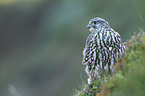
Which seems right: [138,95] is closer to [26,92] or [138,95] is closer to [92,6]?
[26,92]

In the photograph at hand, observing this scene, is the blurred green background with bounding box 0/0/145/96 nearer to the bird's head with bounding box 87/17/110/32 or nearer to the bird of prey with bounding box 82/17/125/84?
the bird's head with bounding box 87/17/110/32

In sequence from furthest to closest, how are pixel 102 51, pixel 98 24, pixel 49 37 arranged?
pixel 49 37 < pixel 98 24 < pixel 102 51

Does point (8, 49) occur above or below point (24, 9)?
below

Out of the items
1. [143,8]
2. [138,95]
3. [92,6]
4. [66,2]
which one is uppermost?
[66,2]

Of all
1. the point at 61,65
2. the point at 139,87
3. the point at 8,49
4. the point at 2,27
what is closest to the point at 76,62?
the point at 61,65

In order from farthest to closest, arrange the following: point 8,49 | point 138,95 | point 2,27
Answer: point 2,27
point 8,49
point 138,95

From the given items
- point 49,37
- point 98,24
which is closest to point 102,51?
point 98,24

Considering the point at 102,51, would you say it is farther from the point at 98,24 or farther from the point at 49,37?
the point at 49,37

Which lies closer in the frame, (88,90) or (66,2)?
(88,90)
